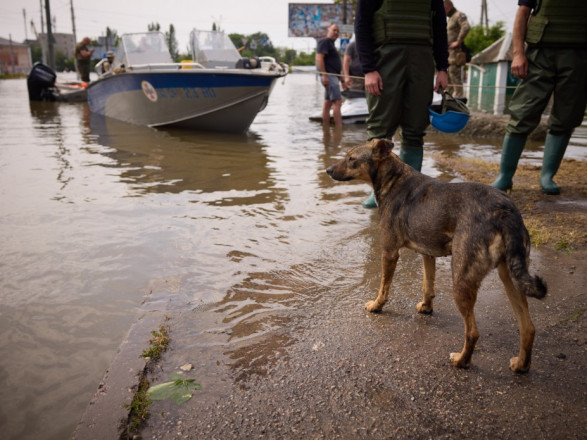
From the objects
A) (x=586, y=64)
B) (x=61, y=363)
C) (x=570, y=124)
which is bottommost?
(x=61, y=363)

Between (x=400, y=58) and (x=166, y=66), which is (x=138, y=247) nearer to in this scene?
(x=400, y=58)

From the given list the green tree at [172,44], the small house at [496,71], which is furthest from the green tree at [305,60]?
the small house at [496,71]

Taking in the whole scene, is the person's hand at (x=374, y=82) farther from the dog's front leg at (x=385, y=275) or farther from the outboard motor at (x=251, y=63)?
the outboard motor at (x=251, y=63)

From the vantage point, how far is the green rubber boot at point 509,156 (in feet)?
16.3

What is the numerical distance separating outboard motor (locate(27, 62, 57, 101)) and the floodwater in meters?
14.4

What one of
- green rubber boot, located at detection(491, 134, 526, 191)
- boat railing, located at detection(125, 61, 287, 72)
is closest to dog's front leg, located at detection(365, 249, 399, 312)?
green rubber boot, located at detection(491, 134, 526, 191)

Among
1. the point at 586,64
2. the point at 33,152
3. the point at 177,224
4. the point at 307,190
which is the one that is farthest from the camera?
the point at 33,152

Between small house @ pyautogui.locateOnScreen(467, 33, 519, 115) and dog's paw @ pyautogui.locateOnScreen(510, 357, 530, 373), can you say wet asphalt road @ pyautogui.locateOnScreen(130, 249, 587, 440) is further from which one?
small house @ pyautogui.locateOnScreen(467, 33, 519, 115)

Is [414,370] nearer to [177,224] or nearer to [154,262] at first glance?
[154,262]

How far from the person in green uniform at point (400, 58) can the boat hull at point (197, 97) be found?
6470 mm

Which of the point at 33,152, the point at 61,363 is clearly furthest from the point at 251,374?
the point at 33,152

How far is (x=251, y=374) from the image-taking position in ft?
7.72

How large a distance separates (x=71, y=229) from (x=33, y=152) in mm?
5491

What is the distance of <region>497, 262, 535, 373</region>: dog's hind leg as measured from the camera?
7.43 feet
